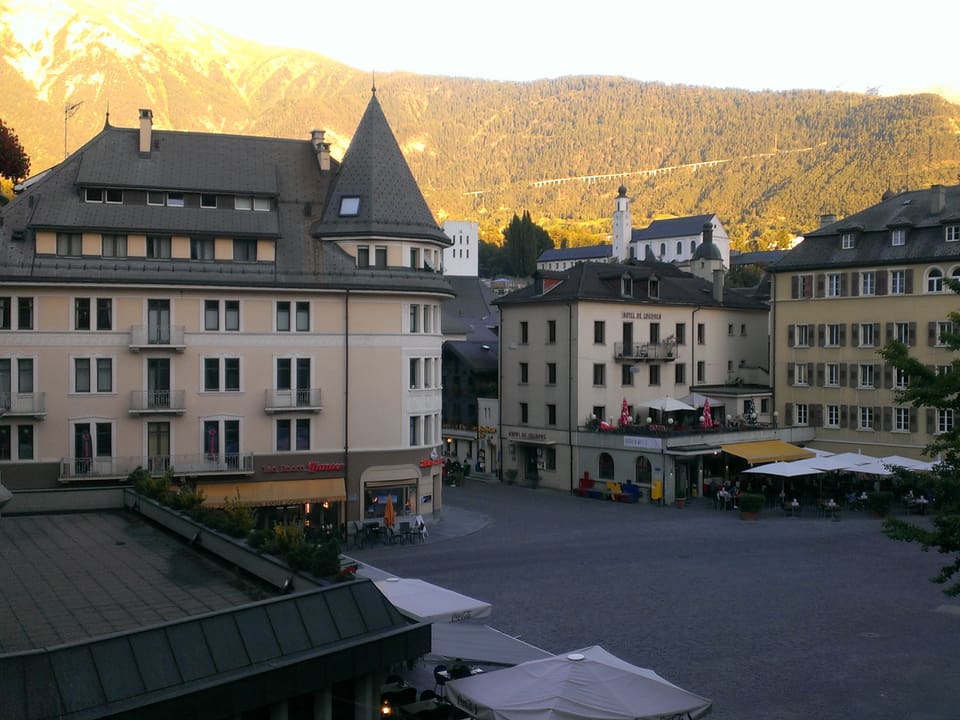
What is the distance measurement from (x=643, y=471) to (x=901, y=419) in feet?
48.7

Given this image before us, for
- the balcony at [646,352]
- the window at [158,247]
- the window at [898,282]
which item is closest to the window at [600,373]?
the balcony at [646,352]

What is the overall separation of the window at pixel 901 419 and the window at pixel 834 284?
299 inches

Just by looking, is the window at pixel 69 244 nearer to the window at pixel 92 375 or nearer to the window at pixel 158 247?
the window at pixel 158 247

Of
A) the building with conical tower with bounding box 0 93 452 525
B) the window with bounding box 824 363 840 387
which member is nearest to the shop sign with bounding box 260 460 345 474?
the building with conical tower with bounding box 0 93 452 525

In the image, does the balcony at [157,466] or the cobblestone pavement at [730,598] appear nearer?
the cobblestone pavement at [730,598]

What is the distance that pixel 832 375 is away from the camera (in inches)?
2376

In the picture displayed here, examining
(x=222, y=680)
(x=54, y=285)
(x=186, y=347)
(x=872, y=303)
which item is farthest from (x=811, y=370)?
(x=222, y=680)

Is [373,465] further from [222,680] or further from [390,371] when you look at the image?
[222,680]

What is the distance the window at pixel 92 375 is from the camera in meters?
41.3

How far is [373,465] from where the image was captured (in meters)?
44.9

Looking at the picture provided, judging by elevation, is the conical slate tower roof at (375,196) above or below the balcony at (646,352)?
above

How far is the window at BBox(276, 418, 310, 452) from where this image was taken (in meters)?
43.8

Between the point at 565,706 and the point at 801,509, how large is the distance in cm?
3598

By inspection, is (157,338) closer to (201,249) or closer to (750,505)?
(201,249)
